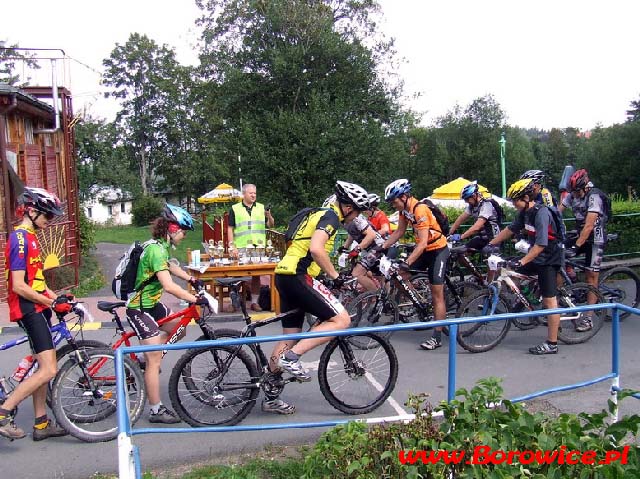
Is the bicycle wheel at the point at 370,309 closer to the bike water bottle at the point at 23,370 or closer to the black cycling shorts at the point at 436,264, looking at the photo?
the black cycling shorts at the point at 436,264

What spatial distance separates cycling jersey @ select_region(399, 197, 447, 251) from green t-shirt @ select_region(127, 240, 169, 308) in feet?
10.2

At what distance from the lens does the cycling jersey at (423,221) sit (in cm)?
728

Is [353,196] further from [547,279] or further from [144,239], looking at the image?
[144,239]

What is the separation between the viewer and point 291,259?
5.43m

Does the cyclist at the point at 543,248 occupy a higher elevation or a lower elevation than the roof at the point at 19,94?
lower

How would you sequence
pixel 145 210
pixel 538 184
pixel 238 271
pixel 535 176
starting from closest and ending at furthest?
1. pixel 538 184
2. pixel 535 176
3. pixel 238 271
4. pixel 145 210

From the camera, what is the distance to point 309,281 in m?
5.43

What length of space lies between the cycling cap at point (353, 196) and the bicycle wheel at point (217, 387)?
1.58 m

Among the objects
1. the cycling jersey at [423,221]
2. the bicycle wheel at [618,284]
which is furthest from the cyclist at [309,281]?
the bicycle wheel at [618,284]

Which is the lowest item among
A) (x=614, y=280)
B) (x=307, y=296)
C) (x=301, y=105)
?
(x=614, y=280)

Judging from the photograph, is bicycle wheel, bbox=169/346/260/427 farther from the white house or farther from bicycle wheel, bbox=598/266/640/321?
the white house

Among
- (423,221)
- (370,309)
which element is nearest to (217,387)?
(370,309)

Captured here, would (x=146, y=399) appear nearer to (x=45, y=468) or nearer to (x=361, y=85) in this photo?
(x=45, y=468)

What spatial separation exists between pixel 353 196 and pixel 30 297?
270 cm
